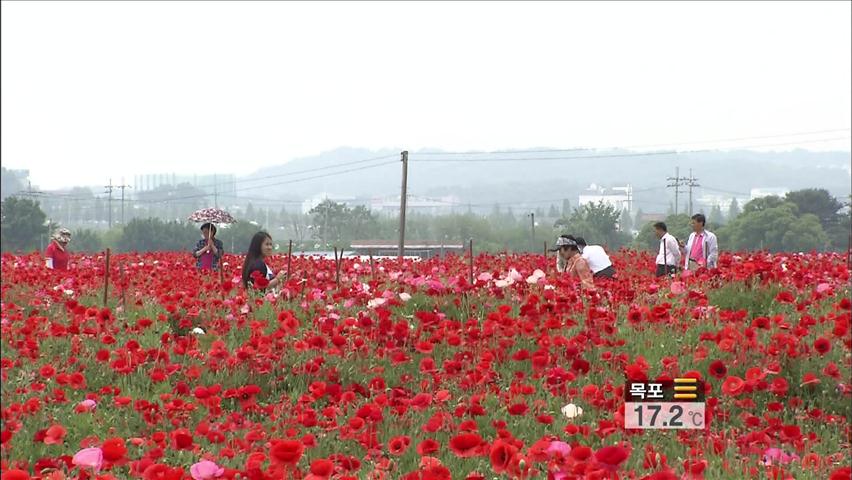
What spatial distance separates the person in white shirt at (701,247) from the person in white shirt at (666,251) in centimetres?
17

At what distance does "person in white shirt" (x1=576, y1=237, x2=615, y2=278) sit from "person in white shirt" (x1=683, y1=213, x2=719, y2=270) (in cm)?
124

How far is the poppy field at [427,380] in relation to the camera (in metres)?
3.73

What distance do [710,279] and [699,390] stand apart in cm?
548

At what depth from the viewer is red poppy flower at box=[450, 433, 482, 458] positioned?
3090 mm

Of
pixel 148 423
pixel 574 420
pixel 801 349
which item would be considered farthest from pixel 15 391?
pixel 801 349

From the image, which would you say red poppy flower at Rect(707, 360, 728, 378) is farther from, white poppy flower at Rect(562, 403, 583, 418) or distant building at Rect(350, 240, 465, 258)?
distant building at Rect(350, 240, 465, 258)

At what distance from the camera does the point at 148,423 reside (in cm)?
459

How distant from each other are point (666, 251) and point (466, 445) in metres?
7.13

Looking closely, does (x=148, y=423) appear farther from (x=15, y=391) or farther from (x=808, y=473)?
(x=808, y=473)

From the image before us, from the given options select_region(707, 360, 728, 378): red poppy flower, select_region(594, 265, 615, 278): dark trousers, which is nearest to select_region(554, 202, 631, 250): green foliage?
select_region(594, 265, 615, 278): dark trousers

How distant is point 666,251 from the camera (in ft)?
32.2

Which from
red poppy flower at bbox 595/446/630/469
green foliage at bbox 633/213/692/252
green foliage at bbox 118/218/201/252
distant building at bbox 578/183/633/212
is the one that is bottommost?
green foliage at bbox 118/218/201/252

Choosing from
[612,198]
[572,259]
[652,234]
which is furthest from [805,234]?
[572,259]

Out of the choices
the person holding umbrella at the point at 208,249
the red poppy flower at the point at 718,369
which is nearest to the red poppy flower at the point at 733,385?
the red poppy flower at the point at 718,369
